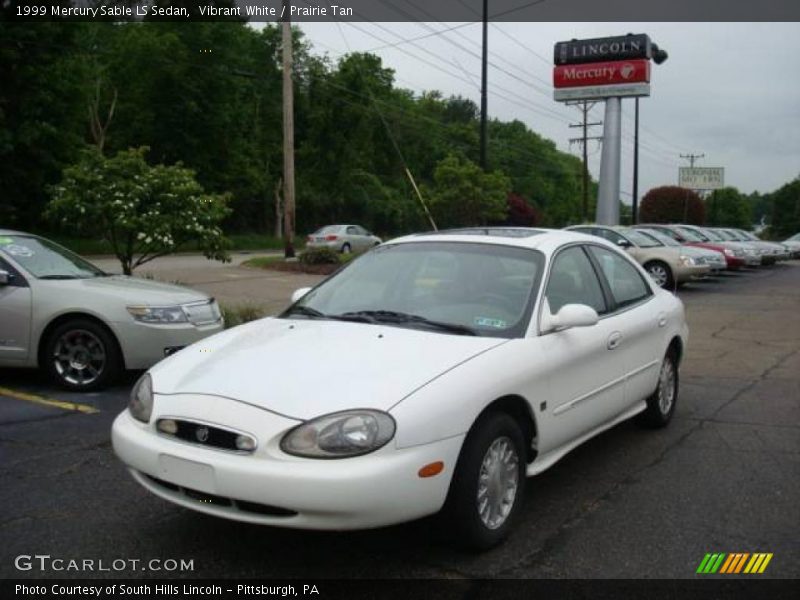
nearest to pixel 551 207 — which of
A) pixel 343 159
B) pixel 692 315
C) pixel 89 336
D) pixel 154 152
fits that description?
pixel 343 159

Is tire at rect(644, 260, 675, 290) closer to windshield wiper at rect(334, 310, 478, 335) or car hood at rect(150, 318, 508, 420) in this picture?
windshield wiper at rect(334, 310, 478, 335)

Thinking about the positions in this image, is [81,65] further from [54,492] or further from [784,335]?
[54,492]

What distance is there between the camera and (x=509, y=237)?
494 cm

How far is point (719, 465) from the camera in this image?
5.04m

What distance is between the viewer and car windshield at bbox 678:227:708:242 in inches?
931

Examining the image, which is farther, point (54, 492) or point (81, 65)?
point (81, 65)

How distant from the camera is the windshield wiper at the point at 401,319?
13.4 ft

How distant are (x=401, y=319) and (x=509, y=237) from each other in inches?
42.4

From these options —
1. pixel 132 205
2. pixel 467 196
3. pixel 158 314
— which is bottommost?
pixel 158 314

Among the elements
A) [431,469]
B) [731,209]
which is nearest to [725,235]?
[431,469]

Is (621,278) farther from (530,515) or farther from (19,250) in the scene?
(19,250)

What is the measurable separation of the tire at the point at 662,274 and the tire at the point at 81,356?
540 inches

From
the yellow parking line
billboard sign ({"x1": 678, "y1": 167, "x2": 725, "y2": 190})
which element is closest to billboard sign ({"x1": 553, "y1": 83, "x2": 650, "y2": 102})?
the yellow parking line

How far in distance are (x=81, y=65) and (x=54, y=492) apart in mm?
34260
